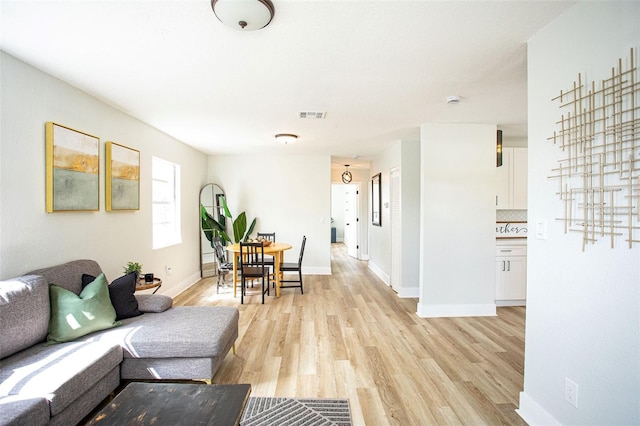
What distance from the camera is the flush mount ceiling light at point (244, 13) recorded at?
146cm

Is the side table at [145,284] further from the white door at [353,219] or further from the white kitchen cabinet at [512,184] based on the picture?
the white door at [353,219]

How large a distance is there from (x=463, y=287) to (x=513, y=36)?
9.42 feet

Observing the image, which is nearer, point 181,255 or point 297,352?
point 297,352

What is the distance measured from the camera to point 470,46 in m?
1.93

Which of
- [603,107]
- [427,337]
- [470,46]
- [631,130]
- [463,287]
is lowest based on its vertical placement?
[427,337]

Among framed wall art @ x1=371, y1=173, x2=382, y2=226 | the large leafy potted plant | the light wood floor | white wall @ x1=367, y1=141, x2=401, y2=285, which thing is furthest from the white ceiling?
framed wall art @ x1=371, y1=173, x2=382, y2=226

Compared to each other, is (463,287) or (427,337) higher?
(463,287)

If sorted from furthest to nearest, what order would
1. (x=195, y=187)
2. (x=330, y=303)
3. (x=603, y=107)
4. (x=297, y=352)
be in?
(x=195, y=187)
(x=330, y=303)
(x=297, y=352)
(x=603, y=107)

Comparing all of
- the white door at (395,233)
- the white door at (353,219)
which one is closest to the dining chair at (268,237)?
the white door at (395,233)

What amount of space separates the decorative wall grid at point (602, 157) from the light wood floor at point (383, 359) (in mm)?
1393

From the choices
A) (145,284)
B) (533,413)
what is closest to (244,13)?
(145,284)

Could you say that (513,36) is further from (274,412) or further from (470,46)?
(274,412)

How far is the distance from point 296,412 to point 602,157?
2.26 m

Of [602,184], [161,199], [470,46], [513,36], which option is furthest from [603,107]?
[161,199]
